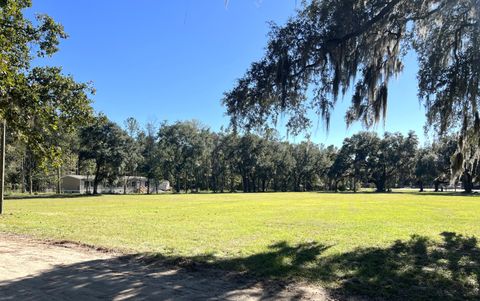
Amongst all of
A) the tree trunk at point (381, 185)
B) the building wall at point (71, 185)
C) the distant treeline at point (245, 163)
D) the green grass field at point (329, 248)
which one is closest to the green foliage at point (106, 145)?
the distant treeline at point (245, 163)

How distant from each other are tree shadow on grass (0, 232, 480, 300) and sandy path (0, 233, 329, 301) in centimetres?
1

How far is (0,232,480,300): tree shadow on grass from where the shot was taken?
18.0ft

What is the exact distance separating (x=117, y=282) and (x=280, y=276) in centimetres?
268

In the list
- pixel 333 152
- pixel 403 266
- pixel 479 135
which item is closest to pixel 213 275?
pixel 403 266

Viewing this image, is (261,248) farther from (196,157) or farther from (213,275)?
(196,157)

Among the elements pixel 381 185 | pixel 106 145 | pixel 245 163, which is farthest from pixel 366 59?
pixel 381 185

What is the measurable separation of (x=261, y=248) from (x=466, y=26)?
6.94 metres

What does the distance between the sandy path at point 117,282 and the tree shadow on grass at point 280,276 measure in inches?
0.6

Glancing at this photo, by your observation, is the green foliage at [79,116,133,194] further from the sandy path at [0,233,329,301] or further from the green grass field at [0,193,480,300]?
the sandy path at [0,233,329,301]

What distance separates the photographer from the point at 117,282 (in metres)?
5.89

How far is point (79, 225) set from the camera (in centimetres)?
1371

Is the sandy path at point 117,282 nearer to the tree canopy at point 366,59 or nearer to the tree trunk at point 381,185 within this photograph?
the tree canopy at point 366,59

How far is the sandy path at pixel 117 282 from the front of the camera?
17.2 ft

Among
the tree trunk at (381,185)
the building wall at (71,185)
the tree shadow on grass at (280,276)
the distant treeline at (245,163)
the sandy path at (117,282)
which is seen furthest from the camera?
the tree trunk at (381,185)
